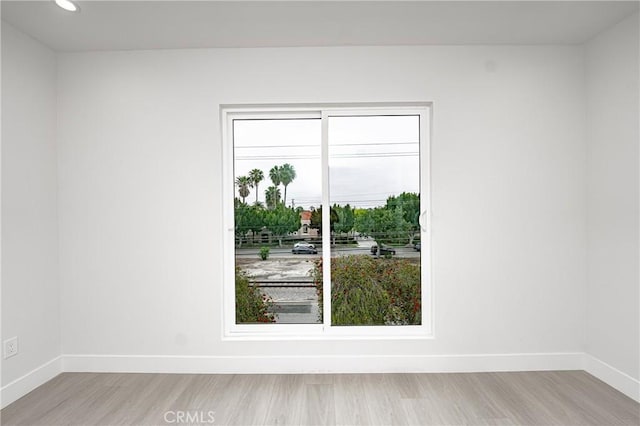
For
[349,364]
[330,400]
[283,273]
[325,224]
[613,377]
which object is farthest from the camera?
[283,273]

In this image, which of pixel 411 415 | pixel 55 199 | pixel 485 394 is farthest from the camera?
pixel 55 199

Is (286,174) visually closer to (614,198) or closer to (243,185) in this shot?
(243,185)

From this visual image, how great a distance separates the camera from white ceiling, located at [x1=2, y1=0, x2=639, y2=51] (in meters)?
2.45

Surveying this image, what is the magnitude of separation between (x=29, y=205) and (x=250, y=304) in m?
1.77

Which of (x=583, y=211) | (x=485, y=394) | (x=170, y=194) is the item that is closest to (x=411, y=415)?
(x=485, y=394)

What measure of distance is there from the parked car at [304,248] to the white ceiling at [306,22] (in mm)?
1579

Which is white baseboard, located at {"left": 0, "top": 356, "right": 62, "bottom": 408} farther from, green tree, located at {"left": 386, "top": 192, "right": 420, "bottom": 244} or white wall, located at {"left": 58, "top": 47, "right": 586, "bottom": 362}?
green tree, located at {"left": 386, "top": 192, "right": 420, "bottom": 244}

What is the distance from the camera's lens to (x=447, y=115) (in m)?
3.05

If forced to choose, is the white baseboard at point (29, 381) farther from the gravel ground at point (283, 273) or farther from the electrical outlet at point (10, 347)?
the gravel ground at point (283, 273)

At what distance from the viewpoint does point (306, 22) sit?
8.71 feet

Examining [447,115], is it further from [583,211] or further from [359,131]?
[583,211]

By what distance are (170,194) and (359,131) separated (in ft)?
5.24

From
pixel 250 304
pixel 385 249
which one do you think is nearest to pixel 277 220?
pixel 250 304

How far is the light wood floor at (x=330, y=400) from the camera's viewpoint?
7.75ft
